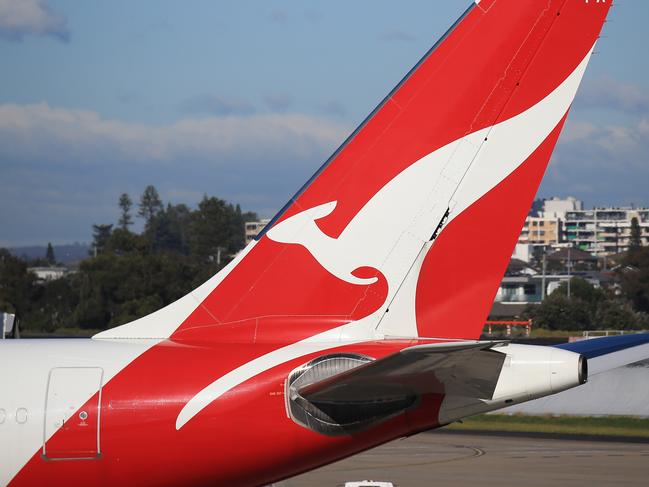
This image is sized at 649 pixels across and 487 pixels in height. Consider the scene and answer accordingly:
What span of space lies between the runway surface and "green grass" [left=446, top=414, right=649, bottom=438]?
2.80 m

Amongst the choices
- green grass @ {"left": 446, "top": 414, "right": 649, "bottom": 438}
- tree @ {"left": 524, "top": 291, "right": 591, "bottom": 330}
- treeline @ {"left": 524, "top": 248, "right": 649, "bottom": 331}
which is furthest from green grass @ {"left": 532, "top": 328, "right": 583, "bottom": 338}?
green grass @ {"left": 446, "top": 414, "right": 649, "bottom": 438}

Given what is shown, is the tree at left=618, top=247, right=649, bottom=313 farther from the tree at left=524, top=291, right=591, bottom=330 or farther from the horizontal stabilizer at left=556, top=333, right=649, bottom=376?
the horizontal stabilizer at left=556, top=333, right=649, bottom=376

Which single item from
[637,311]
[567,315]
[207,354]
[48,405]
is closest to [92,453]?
[48,405]

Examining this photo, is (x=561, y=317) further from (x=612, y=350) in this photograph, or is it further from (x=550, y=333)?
(x=612, y=350)

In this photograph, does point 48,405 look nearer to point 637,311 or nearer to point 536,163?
point 536,163

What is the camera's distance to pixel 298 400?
1312 cm

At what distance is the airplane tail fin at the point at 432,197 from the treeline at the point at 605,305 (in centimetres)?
9736

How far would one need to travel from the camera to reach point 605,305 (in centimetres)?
12081

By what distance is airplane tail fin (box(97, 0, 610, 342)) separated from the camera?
45.9ft

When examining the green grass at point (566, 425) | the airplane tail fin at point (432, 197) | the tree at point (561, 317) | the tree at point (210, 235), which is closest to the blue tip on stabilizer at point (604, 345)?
the airplane tail fin at point (432, 197)

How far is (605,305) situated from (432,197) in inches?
4347

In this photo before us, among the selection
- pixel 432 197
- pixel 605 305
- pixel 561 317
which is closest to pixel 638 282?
pixel 605 305

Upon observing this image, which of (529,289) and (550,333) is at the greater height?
(529,289)

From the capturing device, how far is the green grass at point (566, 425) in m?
39.6
